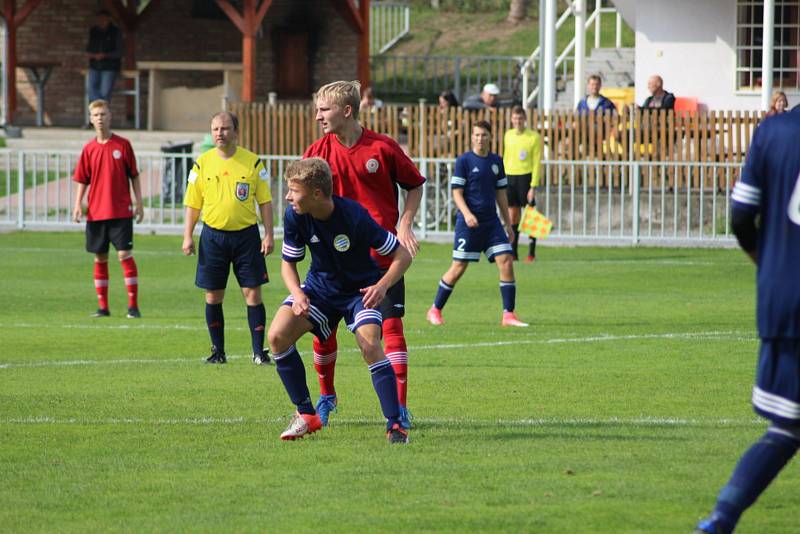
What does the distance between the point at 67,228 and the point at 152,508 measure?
18.5 metres

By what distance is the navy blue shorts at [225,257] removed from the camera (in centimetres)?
1176

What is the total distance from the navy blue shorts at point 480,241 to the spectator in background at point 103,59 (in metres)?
21.8

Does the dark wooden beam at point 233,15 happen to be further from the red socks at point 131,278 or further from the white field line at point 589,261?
the red socks at point 131,278

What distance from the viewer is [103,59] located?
35031 mm

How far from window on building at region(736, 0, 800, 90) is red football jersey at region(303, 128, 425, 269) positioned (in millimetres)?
21327

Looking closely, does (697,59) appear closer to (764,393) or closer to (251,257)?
(251,257)

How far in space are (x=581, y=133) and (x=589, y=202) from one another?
1.72m

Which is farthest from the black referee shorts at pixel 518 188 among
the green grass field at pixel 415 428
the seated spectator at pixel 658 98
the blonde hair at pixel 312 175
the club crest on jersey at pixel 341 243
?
the blonde hair at pixel 312 175

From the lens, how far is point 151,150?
32438 mm

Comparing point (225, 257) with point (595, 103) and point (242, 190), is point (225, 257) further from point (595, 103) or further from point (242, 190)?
point (595, 103)

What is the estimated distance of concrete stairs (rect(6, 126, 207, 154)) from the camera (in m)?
33.0

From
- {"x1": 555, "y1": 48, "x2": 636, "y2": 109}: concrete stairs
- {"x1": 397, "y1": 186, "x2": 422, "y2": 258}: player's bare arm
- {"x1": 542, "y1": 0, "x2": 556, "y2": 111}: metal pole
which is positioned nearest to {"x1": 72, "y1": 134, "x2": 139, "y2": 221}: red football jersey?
{"x1": 397, "y1": 186, "x2": 422, "y2": 258}: player's bare arm

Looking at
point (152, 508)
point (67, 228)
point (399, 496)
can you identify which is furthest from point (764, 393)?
point (67, 228)

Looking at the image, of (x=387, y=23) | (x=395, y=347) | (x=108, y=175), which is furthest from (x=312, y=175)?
(x=387, y=23)
